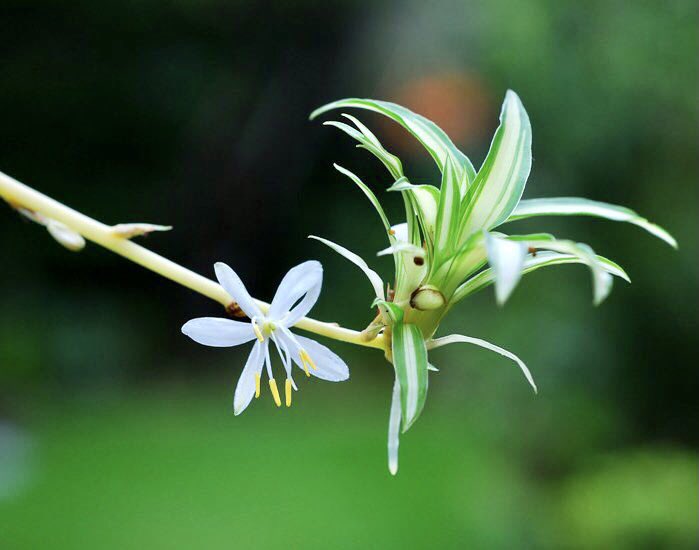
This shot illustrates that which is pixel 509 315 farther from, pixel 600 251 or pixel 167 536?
pixel 167 536

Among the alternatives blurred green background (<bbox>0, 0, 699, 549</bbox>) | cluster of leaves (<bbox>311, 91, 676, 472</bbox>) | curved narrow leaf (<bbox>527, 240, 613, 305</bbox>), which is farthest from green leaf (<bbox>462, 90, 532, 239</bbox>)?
blurred green background (<bbox>0, 0, 699, 549</bbox>)

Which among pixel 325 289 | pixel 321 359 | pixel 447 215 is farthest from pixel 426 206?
pixel 325 289

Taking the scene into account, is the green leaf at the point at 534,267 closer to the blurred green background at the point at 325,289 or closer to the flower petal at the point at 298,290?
the flower petal at the point at 298,290

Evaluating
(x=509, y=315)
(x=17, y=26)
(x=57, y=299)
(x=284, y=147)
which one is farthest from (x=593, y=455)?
(x=17, y=26)

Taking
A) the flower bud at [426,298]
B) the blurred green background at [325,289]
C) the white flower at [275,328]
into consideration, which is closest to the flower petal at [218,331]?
the white flower at [275,328]

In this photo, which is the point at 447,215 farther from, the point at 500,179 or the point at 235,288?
the point at 235,288
